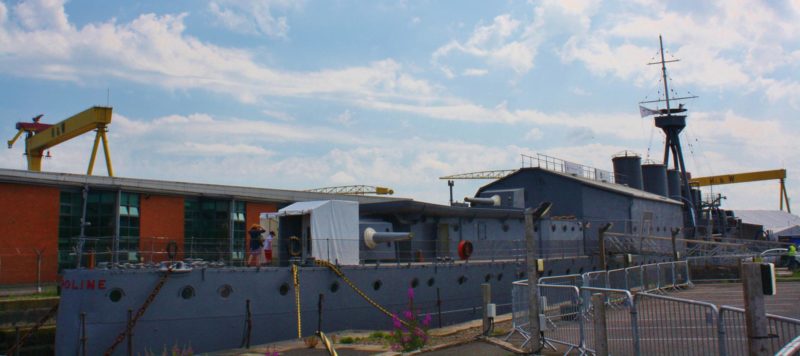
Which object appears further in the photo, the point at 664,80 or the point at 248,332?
the point at 664,80

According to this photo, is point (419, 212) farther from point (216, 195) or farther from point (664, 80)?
point (664, 80)

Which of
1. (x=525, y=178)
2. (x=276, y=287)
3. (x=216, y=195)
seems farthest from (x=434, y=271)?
(x=216, y=195)

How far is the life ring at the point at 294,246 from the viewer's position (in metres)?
19.6

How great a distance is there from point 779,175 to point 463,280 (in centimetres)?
10714

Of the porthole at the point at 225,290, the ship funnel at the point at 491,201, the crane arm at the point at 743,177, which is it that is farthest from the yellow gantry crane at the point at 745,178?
the porthole at the point at 225,290

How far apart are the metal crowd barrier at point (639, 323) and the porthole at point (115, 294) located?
924 cm

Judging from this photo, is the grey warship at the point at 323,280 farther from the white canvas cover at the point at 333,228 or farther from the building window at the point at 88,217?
the building window at the point at 88,217

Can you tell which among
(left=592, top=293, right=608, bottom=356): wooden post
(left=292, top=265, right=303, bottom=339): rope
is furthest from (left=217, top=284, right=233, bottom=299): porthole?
(left=592, top=293, right=608, bottom=356): wooden post

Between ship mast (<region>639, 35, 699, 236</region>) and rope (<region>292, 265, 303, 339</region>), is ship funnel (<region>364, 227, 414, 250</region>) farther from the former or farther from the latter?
ship mast (<region>639, 35, 699, 236</region>)

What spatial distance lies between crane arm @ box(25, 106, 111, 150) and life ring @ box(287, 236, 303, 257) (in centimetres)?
3322

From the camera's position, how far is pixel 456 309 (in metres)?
24.2

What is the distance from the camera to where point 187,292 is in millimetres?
16641

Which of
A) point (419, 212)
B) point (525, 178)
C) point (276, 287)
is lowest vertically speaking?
point (276, 287)

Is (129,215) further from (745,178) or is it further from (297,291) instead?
(745,178)
